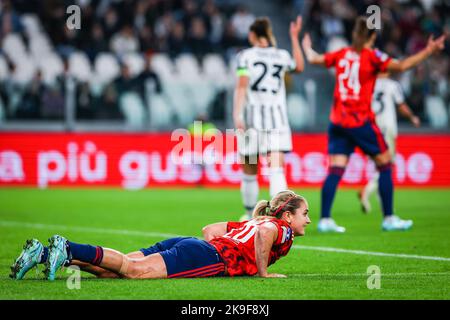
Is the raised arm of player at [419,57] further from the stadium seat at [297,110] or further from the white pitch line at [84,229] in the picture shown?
the stadium seat at [297,110]

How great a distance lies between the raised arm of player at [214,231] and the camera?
287 inches

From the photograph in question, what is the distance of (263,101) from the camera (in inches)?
446

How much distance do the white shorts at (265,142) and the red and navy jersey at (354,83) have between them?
706mm

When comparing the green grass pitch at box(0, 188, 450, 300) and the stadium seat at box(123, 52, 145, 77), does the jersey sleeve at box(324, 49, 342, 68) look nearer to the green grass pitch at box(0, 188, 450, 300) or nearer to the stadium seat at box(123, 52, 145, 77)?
the green grass pitch at box(0, 188, 450, 300)

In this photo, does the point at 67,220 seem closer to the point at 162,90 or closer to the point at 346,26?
the point at 162,90

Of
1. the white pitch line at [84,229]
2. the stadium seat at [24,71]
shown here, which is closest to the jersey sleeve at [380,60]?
the white pitch line at [84,229]

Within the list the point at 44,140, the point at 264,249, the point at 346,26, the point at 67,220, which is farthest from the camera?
the point at 346,26

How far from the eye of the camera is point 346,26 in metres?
24.2

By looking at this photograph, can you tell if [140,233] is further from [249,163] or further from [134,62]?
[134,62]

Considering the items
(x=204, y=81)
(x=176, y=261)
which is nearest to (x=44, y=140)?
(x=204, y=81)

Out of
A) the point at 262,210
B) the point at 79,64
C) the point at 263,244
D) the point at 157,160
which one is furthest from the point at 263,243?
the point at 79,64

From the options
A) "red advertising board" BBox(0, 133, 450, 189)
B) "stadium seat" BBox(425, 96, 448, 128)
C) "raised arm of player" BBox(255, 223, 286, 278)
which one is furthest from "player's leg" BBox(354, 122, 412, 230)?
"stadium seat" BBox(425, 96, 448, 128)

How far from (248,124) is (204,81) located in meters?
9.12

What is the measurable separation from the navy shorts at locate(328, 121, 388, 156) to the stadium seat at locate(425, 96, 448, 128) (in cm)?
984
